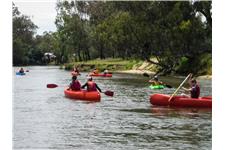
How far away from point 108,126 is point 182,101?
5.16 metres

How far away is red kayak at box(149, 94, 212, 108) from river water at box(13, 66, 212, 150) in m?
0.33

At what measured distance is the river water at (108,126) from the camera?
1244 cm

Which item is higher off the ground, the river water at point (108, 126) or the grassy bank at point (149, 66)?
the grassy bank at point (149, 66)

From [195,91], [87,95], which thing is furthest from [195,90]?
[87,95]

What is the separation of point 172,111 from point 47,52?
3386 inches

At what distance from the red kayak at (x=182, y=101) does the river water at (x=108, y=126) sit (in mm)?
329

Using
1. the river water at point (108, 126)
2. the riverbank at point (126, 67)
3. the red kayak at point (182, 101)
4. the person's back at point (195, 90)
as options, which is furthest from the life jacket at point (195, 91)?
the riverbank at point (126, 67)

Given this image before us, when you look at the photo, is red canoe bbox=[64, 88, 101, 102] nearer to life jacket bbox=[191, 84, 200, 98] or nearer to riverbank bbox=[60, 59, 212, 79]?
life jacket bbox=[191, 84, 200, 98]

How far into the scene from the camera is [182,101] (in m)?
19.5

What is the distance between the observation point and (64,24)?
256ft

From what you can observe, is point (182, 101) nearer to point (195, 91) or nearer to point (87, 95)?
point (195, 91)

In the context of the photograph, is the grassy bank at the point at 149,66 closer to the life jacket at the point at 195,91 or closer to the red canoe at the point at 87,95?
the red canoe at the point at 87,95

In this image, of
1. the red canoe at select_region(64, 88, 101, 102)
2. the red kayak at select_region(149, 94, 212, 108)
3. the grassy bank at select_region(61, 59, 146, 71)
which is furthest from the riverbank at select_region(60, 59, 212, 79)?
the red kayak at select_region(149, 94, 212, 108)
